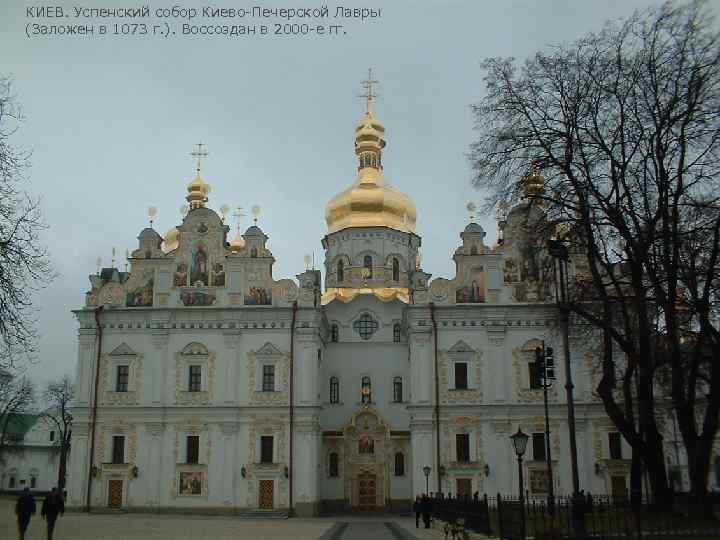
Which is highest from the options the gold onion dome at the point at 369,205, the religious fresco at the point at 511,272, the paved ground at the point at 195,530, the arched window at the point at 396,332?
the gold onion dome at the point at 369,205

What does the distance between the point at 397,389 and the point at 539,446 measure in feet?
28.6

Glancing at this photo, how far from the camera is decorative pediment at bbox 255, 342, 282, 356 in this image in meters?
41.0

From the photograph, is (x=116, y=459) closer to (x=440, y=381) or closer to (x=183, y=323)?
(x=183, y=323)

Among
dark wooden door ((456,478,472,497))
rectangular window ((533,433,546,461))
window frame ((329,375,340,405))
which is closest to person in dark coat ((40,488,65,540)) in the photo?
dark wooden door ((456,478,472,497))

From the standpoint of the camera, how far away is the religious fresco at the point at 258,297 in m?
41.6

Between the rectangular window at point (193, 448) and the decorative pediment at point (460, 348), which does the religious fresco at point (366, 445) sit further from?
the rectangular window at point (193, 448)

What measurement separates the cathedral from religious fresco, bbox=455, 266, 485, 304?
0.08 m

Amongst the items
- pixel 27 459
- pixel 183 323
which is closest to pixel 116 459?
pixel 183 323

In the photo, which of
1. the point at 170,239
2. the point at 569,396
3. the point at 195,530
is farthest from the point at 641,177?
the point at 170,239

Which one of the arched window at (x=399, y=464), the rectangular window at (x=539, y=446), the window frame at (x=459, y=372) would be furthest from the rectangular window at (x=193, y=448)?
the rectangular window at (x=539, y=446)

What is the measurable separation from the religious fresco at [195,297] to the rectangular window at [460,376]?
12670 millimetres

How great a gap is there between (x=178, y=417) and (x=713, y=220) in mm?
27464

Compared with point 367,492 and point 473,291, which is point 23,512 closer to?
point 367,492

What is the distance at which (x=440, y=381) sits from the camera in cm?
4056
